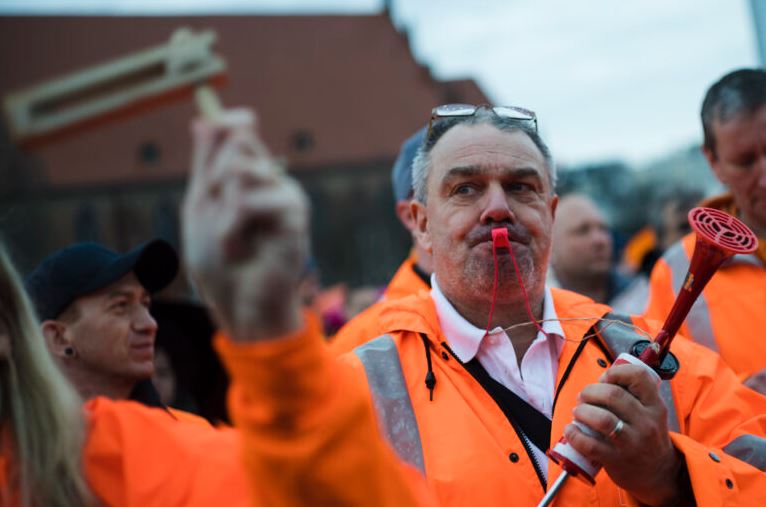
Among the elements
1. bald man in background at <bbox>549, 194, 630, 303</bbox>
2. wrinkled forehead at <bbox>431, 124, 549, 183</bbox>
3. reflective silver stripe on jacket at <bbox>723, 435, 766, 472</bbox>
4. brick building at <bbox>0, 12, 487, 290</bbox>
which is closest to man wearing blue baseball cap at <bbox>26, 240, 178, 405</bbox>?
wrinkled forehead at <bbox>431, 124, 549, 183</bbox>

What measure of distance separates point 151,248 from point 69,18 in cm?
5037

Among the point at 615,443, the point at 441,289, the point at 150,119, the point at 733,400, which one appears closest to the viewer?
the point at 615,443

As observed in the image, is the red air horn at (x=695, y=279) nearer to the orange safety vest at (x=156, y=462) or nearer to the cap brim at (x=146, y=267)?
the orange safety vest at (x=156, y=462)

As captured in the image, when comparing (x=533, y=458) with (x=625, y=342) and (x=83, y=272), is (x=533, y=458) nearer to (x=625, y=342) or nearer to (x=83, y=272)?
(x=625, y=342)

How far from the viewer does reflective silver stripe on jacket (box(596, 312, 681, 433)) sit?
2.28m

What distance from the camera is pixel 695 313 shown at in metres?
3.00

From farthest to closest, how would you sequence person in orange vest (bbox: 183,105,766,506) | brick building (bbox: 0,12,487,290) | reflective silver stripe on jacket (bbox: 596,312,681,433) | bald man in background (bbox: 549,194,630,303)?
1. brick building (bbox: 0,12,487,290)
2. bald man in background (bbox: 549,194,630,303)
3. reflective silver stripe on jacket (bbox: 596,312,681,433)
4. person in orange vest (bbox: 183,105,766,506)

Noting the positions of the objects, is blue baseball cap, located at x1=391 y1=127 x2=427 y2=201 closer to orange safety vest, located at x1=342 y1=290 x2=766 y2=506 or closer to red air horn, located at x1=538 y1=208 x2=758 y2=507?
orange safety vest, located at x1=342 y1=290 x2=766 y2=506

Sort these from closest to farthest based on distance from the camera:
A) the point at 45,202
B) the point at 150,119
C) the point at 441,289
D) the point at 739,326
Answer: the point at 441,289, the point at 739,326, the point at 45,202, the point at 150,119

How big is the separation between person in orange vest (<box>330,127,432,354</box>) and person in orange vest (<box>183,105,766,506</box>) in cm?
62

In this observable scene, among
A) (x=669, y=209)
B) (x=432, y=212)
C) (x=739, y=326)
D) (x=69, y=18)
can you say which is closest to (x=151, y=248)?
(x=432, y=212)

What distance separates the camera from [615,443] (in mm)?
1835

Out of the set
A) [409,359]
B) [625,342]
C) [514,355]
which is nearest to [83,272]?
[409,359]

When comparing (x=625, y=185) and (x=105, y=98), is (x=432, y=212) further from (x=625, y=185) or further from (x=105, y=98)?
(x=105, y=98)
